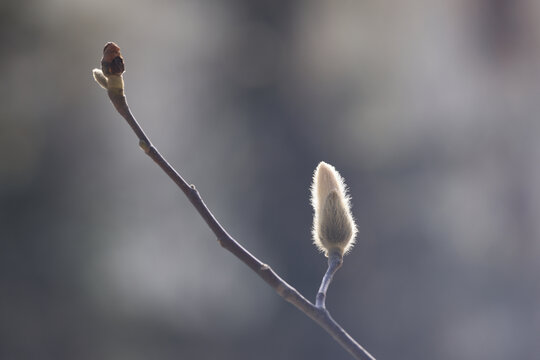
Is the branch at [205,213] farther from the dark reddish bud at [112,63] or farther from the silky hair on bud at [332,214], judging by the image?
the silky hair on bud at [332,214]

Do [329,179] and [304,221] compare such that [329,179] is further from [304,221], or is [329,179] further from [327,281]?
[304,221]

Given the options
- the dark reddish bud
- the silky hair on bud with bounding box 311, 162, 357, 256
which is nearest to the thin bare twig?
the silky hair on bud with bounding box 311, 162, 357, 256

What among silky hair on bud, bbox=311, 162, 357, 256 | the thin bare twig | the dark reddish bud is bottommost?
the thin bare twig

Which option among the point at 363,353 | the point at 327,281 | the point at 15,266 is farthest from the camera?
the point at 15,266

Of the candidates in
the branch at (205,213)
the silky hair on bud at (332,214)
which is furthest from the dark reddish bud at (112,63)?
the silky hair on bud at (332,214)

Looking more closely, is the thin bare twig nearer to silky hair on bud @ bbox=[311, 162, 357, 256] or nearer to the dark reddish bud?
silky hair on bud @ bbox=[311, 162, 357, 256]

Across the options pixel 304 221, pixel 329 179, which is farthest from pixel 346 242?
pixel 304 221

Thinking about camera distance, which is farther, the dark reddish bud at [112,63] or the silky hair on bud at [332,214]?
the silky hair on bud at [332,214]

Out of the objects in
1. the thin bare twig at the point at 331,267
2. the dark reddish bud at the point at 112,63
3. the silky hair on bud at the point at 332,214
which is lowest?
the thin bare twig at the point at 331,267

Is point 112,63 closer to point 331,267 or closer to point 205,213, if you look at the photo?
point 205,213
